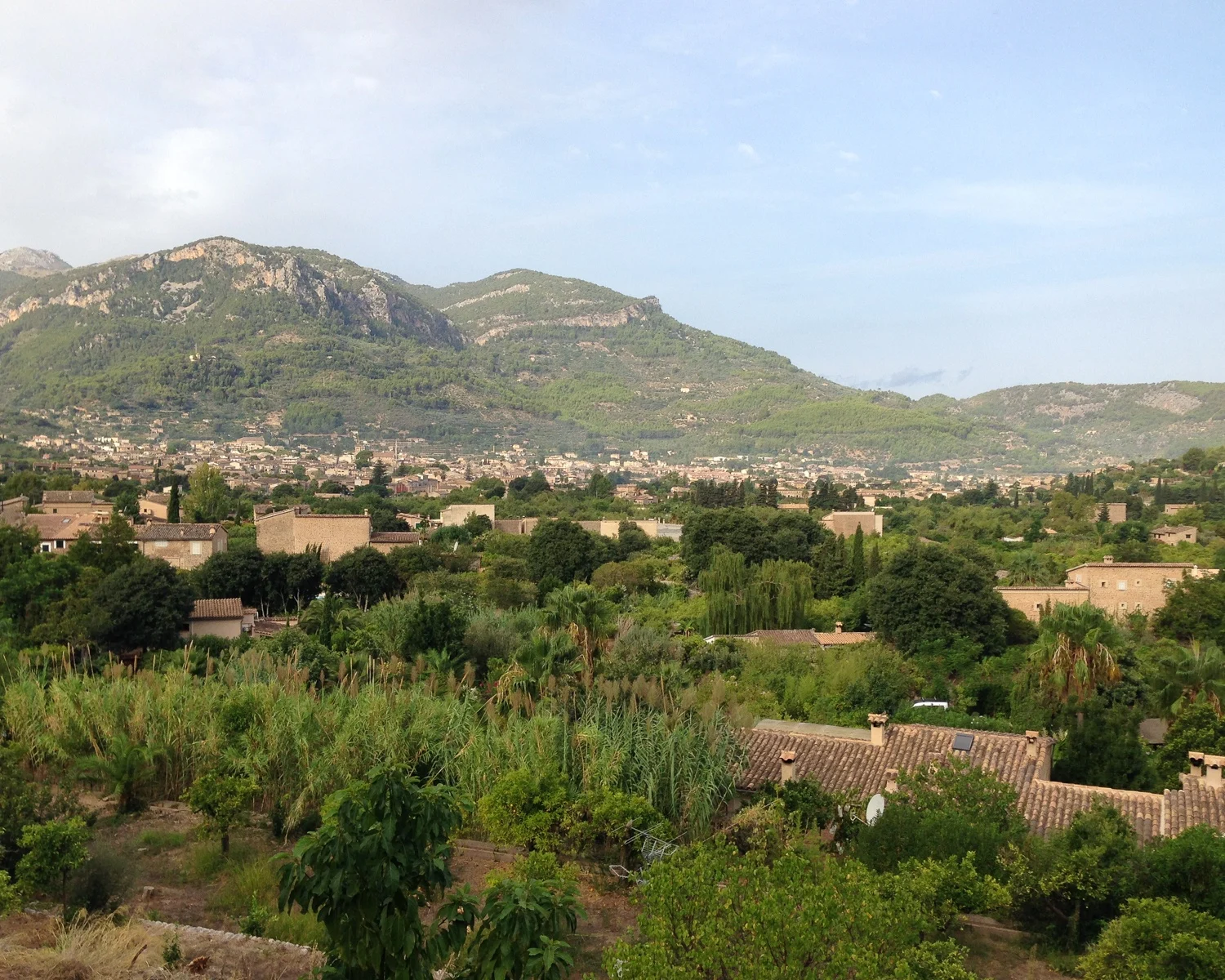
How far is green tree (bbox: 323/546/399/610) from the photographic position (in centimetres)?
3008

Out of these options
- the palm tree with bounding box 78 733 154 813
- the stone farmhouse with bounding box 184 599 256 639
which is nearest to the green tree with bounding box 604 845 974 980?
the palm tree with bounding box 78 733 154 813


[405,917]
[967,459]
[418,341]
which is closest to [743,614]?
[405,917]

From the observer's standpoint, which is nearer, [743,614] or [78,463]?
[743,614]

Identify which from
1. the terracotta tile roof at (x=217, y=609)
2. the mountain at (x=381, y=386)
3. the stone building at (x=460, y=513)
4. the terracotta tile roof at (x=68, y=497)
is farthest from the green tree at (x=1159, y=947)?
the mountain at (x=381, y=386)

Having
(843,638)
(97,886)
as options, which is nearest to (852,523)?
(843,638)

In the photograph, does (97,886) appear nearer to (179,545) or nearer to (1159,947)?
(1159,947)

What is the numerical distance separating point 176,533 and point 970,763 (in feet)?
87.8

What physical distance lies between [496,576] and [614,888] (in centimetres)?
2153

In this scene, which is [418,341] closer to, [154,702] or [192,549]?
[192,549]

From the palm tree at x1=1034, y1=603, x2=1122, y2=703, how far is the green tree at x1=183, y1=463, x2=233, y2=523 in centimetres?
3318

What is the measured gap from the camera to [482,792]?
→ 11.1 meters

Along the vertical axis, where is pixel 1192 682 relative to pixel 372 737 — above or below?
below

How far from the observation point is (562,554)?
3438cm

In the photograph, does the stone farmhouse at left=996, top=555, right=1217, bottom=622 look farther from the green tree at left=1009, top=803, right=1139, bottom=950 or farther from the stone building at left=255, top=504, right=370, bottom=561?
the stone building at left=255, top=504, right=370, bottom=561
